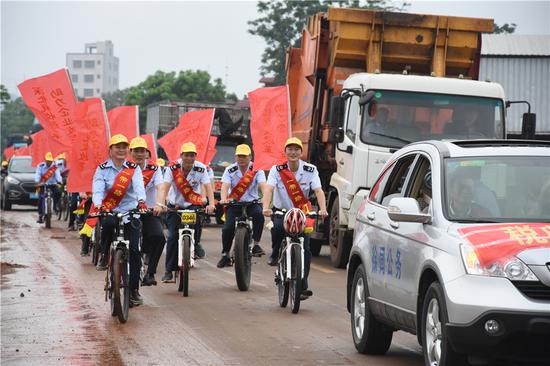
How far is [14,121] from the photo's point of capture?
153125 millimetres

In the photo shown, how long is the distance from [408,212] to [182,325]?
4.17 meters

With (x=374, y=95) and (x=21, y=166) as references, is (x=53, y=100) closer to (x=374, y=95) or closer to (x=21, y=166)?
(x=374, y=95)

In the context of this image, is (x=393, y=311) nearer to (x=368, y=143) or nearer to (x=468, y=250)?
(x=468, y=250)

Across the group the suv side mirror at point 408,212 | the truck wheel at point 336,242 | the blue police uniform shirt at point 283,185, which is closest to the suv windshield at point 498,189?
the suv side mirror at point 408,212

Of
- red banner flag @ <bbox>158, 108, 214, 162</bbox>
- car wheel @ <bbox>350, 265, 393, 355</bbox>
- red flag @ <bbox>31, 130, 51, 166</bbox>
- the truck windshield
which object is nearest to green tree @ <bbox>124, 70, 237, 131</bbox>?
red flag @ <bbox>31, 130, 51, 166</bbox>

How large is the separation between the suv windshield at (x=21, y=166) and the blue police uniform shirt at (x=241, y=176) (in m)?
24.6

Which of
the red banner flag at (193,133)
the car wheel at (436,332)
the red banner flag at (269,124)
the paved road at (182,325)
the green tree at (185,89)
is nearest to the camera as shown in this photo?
the car wheel at (436,332)

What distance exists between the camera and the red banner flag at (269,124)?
19672 millimetres

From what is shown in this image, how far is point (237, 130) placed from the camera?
32969 mm

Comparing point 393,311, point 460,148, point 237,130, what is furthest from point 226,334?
point 237,130

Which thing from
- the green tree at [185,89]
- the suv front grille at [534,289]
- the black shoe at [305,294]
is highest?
the green tree at [185,89]

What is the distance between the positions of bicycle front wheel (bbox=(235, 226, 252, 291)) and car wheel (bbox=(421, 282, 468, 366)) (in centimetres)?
680

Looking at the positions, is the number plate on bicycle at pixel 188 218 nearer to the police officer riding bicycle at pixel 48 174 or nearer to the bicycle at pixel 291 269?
the bicycle at pixel 291 269

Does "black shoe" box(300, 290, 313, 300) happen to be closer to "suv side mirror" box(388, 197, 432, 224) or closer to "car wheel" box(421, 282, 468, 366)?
"suv side mirror" box(388, 197, 432, 224)
